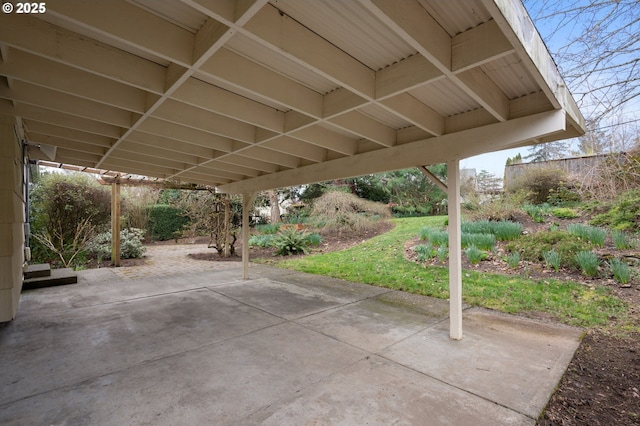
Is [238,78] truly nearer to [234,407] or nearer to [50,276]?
[234,407]

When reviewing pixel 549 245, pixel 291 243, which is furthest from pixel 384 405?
pixel 291 243

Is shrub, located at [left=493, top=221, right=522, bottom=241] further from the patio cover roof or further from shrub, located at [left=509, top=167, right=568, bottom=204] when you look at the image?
the patio cover roof

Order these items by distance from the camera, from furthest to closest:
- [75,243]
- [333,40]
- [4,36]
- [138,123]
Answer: [75,243] < [138,123] < [333,40] < [4,36]

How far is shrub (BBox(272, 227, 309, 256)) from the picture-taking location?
30.9 ft

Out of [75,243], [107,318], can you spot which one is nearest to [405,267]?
[107,318]

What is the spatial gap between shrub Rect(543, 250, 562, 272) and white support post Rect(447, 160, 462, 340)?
3090 mm

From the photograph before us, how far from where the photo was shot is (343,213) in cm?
1066

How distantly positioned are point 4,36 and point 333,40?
1895 millimetres

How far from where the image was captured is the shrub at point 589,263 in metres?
4.62

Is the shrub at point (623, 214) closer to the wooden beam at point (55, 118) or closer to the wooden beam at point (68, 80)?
the wooden beam at point (68, 80)

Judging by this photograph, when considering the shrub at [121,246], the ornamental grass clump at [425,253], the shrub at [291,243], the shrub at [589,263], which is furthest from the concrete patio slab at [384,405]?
the shrub at [121,246]

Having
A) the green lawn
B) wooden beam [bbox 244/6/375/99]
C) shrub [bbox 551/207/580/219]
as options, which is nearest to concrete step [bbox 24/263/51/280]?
the green lawn

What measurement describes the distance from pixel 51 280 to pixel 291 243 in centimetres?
562

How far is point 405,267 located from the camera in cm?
655
